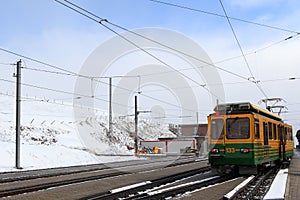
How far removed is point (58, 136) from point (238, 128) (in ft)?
129

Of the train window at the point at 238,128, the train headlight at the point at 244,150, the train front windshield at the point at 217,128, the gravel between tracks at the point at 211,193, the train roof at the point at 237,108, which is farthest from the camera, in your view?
the train front windshield at the point at 217,128

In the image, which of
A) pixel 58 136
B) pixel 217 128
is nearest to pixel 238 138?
pixel 217 128

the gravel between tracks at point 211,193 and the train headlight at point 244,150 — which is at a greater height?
the train headlight at point 244,150

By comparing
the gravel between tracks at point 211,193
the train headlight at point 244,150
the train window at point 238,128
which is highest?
the train window at point 238,128

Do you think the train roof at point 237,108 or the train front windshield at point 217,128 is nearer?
the train roof at point 237,108

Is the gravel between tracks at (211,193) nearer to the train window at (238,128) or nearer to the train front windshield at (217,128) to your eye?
the train window at (238,128)

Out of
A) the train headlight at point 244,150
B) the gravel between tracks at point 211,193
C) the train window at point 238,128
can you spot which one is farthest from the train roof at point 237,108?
the gravel between tracks at point 211,193

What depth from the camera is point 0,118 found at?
50.7m

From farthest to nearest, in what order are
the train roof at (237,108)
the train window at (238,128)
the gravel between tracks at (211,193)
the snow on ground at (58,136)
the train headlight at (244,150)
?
the snow on ground at (58,136) < the train roof at (237,108) < the train window at (238,128) < the train headlight at (244,150) < the gravel between tracks at (211,193)

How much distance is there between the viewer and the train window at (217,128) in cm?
1662

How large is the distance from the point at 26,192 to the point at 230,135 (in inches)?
345

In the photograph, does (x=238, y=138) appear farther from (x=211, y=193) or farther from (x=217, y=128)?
(x=211, y=193)

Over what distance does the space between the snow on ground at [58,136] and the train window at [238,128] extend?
14.9m

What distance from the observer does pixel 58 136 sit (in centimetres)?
5169
